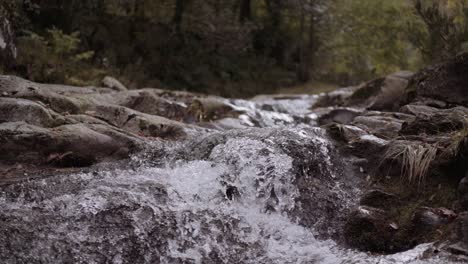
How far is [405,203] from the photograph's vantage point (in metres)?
5.06

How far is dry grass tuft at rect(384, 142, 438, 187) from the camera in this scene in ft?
17.4

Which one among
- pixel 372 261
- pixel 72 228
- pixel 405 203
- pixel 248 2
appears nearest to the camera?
pixel 372 261

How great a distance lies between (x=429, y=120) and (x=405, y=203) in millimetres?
1669

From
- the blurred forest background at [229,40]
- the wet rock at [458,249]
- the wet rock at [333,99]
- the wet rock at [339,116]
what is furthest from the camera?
the wet rock at [333,99]

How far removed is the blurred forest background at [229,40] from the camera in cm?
1127

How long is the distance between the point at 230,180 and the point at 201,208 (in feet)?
1.95

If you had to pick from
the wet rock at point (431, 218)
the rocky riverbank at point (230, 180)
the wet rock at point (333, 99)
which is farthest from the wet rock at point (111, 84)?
the wet rock at point (431, 218)

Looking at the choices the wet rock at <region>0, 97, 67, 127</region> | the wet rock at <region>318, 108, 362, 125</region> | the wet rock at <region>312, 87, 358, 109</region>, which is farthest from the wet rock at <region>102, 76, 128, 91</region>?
the wet rock at <region>312, 87, 358, 109</region>

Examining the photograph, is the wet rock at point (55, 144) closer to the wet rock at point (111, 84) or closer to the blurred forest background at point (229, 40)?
the blurred forest background at point (229, 40)

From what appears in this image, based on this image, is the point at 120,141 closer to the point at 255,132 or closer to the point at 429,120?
the point at 255,132

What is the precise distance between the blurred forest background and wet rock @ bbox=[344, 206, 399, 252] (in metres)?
6.09

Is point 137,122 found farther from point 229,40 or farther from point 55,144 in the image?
point 229,40

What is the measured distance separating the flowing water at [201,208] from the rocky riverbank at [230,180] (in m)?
0.01

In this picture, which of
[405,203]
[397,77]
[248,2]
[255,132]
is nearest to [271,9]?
[248,2]
